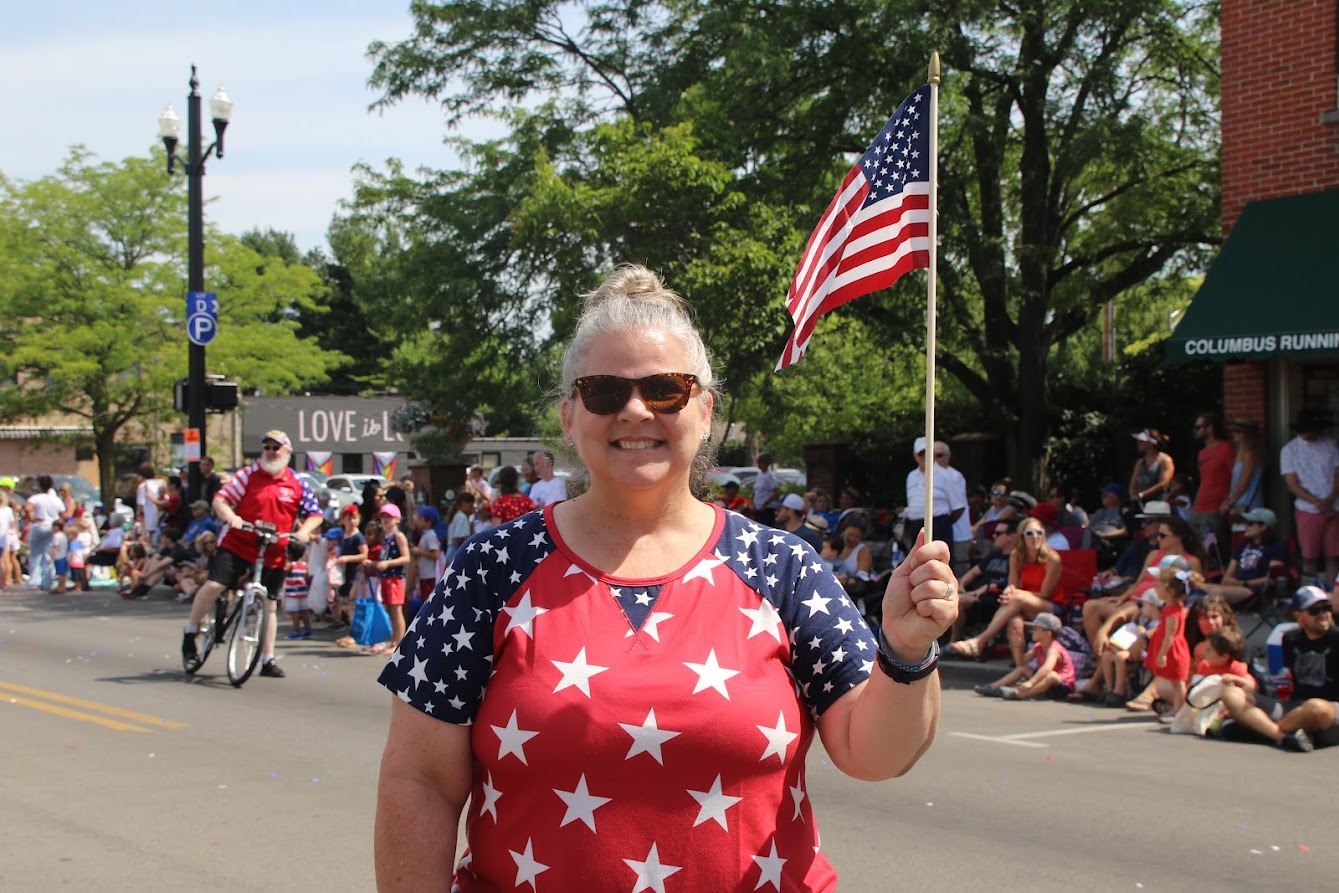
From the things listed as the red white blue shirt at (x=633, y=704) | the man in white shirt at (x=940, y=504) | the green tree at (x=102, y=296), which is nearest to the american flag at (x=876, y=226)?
the red white blue shirt at (x=633, y=704)

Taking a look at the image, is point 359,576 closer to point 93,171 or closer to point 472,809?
point 472,809

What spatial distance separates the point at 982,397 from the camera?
75.6 feet

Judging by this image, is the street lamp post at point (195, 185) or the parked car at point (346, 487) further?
the parked car at point (346, 487)

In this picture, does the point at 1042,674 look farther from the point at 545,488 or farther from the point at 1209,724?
the point at 545,488

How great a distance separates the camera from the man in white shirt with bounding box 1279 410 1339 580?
14023mm

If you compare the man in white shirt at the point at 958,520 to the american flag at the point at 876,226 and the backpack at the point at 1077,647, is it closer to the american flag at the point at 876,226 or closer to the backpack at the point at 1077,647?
the backpack at the point at 1077,647

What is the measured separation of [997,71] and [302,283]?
26.0m

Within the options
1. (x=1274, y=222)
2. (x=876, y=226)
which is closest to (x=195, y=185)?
(x=1274, y=222)

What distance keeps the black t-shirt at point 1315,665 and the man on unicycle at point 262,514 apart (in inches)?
298

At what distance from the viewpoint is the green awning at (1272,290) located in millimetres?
14414

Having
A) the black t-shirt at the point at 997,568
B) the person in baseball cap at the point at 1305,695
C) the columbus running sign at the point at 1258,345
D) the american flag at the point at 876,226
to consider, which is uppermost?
the columbus running sign at the point at 1258,345

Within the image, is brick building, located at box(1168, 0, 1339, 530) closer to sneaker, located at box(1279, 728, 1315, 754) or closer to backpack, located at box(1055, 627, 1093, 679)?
backpack, located at box(1055, 627, 1093, 679)

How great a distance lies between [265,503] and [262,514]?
0.33 ft

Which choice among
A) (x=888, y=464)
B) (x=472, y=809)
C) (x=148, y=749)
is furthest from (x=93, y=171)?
(x=472, y=809)
